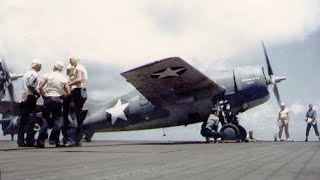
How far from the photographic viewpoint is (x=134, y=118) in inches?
632

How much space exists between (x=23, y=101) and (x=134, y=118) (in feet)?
24.1

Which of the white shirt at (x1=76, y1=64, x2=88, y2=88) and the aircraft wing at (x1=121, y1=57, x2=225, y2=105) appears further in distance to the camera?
the aircraft wing at (x1=121, y1=57, x2=225, y2=105)

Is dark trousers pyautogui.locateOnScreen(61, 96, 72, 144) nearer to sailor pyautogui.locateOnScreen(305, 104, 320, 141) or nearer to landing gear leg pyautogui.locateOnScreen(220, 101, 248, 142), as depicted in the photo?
landing gear leg pyautogui.locateOnScreen(220, 101, 248, 142)

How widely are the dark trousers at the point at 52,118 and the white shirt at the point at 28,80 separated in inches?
17.1

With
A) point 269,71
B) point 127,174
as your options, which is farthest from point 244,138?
point 127,174

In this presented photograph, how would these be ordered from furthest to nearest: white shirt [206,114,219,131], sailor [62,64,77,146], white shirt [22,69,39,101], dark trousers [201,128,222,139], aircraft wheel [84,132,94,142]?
aircraft wheel [84,132,94,142] < white shirt [206,114,219,131] < dark trousers [201,128,222,139] < sailor [62,64,77,146] < white shirt [22,69,39,101]

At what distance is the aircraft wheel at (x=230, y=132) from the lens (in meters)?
13.8

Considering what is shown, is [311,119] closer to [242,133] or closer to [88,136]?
[242,133]

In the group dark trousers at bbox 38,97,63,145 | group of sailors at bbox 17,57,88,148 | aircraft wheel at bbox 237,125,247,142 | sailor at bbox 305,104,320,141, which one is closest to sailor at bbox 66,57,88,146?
group of sailors at bbox 17,57,88,148

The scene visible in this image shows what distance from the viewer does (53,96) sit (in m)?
9.00

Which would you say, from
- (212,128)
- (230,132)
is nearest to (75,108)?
(212,128)

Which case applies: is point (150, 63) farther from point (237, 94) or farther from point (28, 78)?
point (28, 78)

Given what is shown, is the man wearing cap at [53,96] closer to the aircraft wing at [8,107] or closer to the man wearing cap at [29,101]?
the man wearing cap at [29,101]

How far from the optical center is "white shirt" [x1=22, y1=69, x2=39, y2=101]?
8836mm
